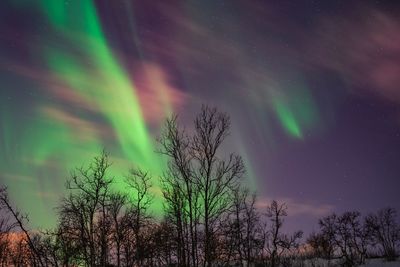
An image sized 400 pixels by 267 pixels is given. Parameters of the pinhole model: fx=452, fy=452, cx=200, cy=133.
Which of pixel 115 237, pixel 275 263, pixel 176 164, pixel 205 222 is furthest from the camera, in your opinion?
pixel 275 263

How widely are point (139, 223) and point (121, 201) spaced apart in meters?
6.98

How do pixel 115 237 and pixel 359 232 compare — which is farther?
pixel 359 232

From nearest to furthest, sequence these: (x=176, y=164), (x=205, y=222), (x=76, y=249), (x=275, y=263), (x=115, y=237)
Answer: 1. (x=205, y=222)
2. (x=176, y=164)
3. (x=76, y=249)
4. (x=115, y=237)
5. (x=275, y=263)

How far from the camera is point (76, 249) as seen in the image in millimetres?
39156

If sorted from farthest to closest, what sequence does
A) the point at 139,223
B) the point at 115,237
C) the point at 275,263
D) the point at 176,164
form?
the point at 275,263, the point at 115,237, the point at 139,223, the point at 176,164

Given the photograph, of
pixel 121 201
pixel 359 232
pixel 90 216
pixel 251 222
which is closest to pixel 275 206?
pixel 251 222

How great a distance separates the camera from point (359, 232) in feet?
211

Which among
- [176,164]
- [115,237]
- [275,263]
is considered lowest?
[275,263]

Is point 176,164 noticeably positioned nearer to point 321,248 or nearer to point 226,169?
point 226,169

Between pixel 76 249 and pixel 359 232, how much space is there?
138ft

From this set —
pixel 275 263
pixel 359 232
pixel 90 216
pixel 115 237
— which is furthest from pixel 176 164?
pixel 359 232

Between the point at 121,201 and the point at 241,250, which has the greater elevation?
the point at 121,201

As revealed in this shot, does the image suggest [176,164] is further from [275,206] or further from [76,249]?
[275,206]

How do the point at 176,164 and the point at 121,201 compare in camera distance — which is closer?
the point at 176,164
